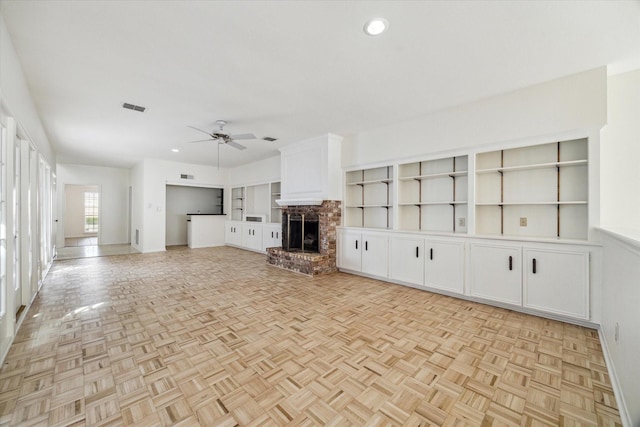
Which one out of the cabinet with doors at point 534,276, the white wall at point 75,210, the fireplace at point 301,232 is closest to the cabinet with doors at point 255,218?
the fireplace at point 301,232

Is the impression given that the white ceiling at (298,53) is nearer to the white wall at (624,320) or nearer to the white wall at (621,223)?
the white wall at (621,223)

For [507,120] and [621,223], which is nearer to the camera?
[621,223]

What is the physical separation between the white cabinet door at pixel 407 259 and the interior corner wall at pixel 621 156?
6.81 feet

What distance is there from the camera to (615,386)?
1856 millimetres

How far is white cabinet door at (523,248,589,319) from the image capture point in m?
2.89

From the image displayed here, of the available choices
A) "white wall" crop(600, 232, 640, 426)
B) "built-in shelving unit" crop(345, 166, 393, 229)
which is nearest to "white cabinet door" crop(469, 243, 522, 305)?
"white wall" crop(600, 232, 640, 426)

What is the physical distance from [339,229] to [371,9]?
3879mm

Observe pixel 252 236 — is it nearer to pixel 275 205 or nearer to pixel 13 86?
pixel 275 205

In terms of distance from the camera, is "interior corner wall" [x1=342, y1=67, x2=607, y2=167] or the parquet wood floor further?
"interior corner wall" [x1=342, y1=67, x2=607, y2=167]

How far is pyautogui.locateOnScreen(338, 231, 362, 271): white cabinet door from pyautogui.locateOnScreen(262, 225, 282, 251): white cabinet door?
7.57 ft

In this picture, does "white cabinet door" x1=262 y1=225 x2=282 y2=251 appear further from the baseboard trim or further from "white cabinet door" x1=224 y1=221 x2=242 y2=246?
the baseboard trim

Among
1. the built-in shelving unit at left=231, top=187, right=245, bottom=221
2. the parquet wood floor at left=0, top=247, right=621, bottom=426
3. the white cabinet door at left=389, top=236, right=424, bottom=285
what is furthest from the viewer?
the built-in shelving unit at left=231, top=187, right=245, bottom=221

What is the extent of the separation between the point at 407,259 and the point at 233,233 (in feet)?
20.8

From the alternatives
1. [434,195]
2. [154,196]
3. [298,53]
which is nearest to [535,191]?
[434,195]
